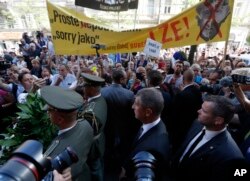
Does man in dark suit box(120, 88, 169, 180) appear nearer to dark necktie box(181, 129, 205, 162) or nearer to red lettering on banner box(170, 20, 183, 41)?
dark necktie box(181, 129, 205, 162)

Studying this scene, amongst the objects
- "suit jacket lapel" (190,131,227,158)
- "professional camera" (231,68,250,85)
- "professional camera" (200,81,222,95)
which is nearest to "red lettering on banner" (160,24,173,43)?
"professional camera" (200,81,222,95)

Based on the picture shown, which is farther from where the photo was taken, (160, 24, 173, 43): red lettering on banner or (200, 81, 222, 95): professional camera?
(160, 24, 173, 43): red lettering on banner

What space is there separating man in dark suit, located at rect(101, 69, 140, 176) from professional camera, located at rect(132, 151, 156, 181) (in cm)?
224

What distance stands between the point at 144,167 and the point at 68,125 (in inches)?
31.7

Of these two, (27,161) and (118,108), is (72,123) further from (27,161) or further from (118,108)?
(118,108)

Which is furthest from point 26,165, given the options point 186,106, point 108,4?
point 108,4

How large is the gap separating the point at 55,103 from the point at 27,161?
3.38ft

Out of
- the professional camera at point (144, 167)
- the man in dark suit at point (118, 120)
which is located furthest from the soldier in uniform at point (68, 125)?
the man in dark suit at point (118, 120)

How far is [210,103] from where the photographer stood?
2336mm

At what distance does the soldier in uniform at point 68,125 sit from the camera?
1.97 metres

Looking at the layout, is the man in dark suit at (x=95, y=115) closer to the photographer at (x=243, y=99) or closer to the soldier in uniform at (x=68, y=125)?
the soldier in uniform at (x=68, y=125)

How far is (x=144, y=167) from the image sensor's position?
5.13ft

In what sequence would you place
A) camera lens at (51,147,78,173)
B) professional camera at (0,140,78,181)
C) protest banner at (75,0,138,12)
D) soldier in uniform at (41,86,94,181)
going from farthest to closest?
protest banner at (75,0,138,12) → soldier in uniform at (41,86,94,181) → camera lens at (51,147,78,173) → professional camera at (0,140,78,181)

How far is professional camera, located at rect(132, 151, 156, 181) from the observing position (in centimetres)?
149
